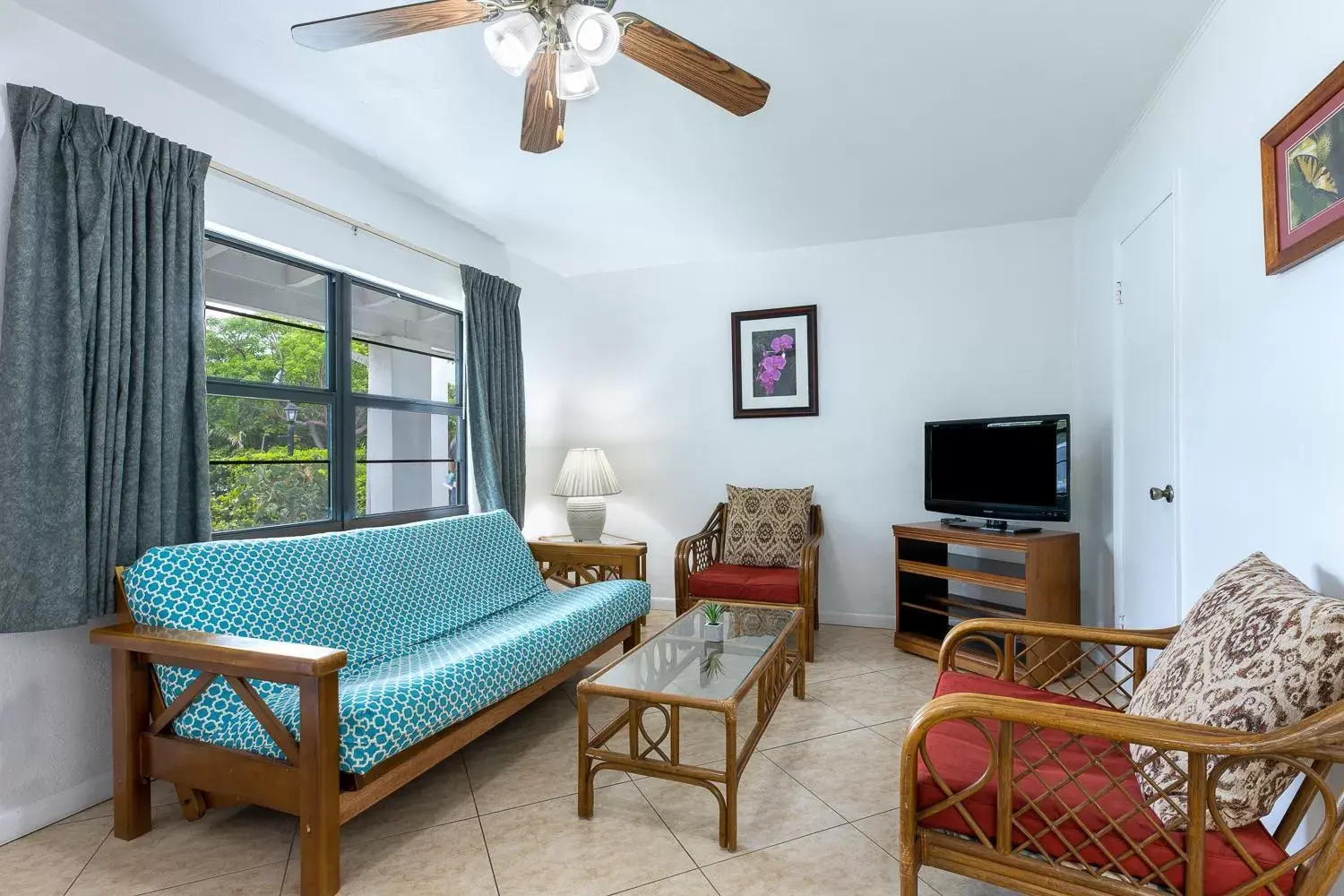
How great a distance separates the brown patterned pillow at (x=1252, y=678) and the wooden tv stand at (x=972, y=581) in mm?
1655

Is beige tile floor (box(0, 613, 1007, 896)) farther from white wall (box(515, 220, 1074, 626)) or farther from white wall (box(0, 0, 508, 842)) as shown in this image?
white wall (box(515, 220, 1074, 626))

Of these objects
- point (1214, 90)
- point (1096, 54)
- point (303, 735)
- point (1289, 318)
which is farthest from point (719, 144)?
point (303, 735)

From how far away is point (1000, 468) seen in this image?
10.6 feet

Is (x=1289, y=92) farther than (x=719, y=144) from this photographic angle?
No

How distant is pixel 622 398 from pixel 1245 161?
342 cm

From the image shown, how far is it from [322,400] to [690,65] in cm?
221

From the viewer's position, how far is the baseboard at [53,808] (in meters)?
1.79

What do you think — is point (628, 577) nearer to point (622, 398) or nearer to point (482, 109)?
point (622, 398)

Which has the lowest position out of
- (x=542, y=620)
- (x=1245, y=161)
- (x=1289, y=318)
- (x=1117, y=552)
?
(x=542, y=620)

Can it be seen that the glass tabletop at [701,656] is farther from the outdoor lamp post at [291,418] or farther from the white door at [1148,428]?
the outdoor lamp post at [291,418]

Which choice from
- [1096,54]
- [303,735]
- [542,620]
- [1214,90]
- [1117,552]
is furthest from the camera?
[1117,552]

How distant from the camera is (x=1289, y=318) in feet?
5.00

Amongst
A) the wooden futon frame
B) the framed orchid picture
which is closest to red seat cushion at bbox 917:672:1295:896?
the wooden futon frame

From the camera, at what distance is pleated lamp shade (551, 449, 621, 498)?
12.7 ft
